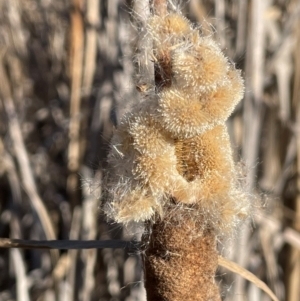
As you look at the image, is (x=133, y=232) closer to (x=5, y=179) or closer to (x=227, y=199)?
(x=227, y=199)

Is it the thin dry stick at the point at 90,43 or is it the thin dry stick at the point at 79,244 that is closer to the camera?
the thin dry stick at the point at 79,244

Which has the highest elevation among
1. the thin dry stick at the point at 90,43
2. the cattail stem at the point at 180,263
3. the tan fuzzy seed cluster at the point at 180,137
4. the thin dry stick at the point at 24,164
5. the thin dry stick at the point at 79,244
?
the thin dry stick at the point at 90,43

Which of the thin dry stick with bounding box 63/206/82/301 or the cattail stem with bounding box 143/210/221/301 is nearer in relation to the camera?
the cattail stem with bounding box 143/210/221/301

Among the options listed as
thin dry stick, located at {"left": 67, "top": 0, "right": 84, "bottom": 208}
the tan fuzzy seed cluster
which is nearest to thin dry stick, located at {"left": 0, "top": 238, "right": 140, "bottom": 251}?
the tan fuzzy seed cluster

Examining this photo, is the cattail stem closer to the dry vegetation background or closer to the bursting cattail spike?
the bursting cattail spike

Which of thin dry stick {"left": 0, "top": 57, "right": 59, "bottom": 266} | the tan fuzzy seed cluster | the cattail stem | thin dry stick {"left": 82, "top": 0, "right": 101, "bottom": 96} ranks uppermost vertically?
thin dry stick {"left": 82, "top": 0, "right": 101, "bottom": 96}

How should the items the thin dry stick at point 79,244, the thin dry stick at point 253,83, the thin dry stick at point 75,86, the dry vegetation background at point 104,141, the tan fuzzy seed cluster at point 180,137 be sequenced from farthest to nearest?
the thin dry stick at point 75,86, the dry vegetation background at point 104,141, the thin dry stick at point 253,83, the thin dry stick at point 79,244, the tan fuzzy seed cluster at point 180,137

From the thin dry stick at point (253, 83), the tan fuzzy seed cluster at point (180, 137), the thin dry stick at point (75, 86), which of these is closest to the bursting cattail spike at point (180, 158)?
the tan fuzzy seed cluster at point (180, 137)

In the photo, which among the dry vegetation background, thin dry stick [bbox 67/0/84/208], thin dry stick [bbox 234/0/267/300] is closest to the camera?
thin dry stick [bbox 234/0/267/300]

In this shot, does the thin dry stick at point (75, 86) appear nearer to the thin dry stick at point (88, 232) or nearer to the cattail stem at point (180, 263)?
the thin dry stick at point (88, 232)
